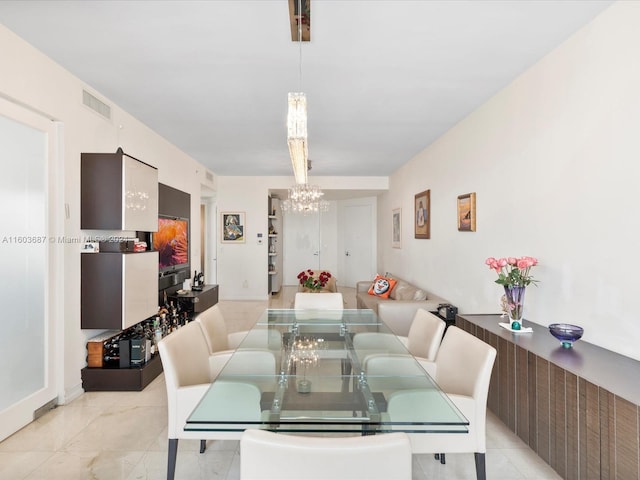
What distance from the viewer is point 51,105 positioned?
9.02 ft

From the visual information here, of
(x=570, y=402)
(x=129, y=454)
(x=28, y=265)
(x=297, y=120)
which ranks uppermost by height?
(x=297, y=120)

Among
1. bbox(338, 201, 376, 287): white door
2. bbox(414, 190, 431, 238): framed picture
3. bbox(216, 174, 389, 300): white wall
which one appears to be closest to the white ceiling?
bbox(414, 190, 431, 238): framed picture

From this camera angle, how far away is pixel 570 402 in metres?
1.81

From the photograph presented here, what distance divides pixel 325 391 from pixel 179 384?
0.78 meters

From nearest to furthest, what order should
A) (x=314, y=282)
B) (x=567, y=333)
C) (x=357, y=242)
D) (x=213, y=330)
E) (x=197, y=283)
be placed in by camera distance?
(x=567, y=333), (x=213, y=330), (x=314, y=282), (x=197, y=283), (x=357, y=242)

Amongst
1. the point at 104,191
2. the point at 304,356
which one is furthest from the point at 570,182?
the point at 104,191

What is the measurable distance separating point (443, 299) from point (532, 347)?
2335 mm

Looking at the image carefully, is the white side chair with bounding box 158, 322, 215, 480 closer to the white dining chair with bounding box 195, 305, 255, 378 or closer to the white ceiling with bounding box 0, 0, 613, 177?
the white dining chair with bounding box 195, 305, 255, 378

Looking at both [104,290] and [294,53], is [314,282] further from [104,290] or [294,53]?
[294,53]

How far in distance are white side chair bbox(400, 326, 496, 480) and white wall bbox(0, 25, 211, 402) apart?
2744 millimetres

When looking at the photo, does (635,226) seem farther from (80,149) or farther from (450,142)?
(80,149)

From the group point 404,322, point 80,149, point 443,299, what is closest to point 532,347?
point 404,322

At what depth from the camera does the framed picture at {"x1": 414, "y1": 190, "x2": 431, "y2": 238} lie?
5.19 meters

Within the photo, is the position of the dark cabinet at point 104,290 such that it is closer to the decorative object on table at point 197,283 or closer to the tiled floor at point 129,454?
the tiled floor at point 129,454
